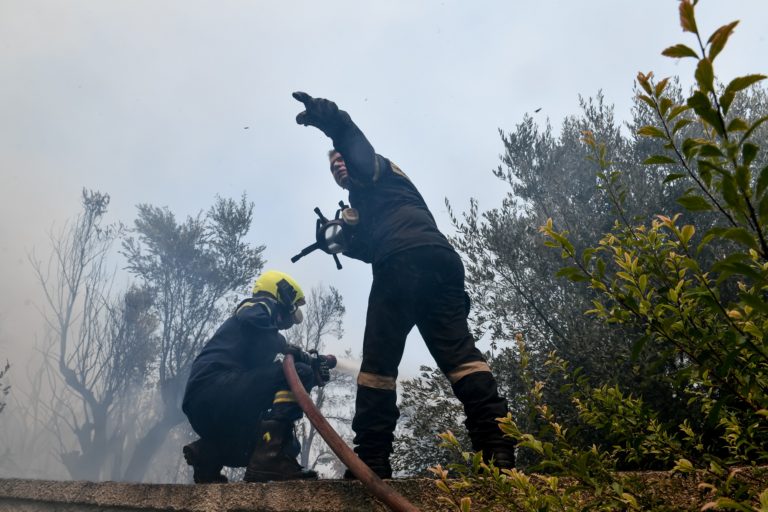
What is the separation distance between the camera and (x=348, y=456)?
244 cm

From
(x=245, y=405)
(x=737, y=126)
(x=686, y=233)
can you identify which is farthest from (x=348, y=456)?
(x=737, y=126)

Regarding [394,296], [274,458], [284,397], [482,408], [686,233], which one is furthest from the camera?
[284,397]

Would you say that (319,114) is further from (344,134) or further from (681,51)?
(681,51)

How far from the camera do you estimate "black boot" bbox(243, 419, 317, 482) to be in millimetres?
3377

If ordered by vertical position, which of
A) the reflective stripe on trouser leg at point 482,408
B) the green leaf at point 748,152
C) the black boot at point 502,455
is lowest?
the black boot at point 502,455

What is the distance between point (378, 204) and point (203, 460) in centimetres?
219

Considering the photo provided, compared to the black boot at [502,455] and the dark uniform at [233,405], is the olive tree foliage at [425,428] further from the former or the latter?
the black boot at [502,455]

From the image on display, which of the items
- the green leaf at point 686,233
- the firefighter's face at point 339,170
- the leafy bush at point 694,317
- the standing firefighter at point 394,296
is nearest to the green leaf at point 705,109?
the leafy bush at point 694,317

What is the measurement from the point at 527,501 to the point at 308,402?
2145 millimetres

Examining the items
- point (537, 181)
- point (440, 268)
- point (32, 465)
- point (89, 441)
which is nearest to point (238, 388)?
point (440, 268)

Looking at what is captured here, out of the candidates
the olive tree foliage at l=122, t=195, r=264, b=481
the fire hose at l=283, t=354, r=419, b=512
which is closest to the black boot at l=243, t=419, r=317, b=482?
the fire hose at l=283, t=354, r=419, b=512

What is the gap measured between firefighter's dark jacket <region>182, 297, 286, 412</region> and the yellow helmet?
0.60 ft

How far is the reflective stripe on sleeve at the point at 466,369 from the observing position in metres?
2.72

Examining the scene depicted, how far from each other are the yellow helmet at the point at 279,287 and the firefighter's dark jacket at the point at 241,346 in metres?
0.18
